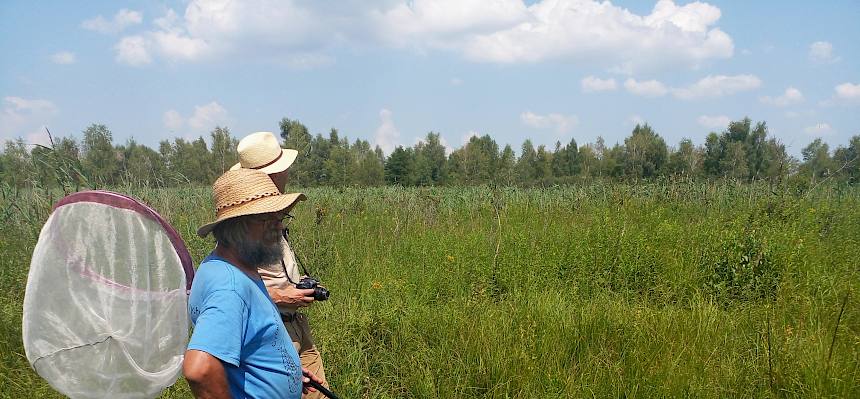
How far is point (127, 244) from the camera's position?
179 cm

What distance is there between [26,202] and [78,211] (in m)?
4.87

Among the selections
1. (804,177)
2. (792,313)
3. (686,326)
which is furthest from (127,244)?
(804,177)

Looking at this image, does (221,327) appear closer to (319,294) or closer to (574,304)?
(319,294)

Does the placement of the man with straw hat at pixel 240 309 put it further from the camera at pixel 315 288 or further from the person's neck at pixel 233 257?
the camera at pixel 315 288

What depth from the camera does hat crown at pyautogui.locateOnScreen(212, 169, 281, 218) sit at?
1851mm

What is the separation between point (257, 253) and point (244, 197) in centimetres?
21

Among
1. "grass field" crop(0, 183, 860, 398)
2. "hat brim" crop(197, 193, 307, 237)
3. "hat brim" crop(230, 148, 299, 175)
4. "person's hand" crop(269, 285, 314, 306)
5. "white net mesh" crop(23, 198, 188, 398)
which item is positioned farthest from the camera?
"grass field" crop(0, 183, 860, 398)

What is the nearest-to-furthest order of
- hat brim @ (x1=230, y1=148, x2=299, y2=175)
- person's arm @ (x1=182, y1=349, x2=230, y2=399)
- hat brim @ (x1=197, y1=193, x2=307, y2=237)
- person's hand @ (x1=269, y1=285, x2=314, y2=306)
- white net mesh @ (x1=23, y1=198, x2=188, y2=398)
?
person's arm @ (x1=182, y1=349, x2=230, y2=399) → white net mesh @ (x1=23, y1=198, x2=188, y2=398) → hat brim @ (x1=197, y1=193, x2=307, y2=237) → person's hand @ (x1=269, y1=285, x2=314, y2=306) → hat brim @ (x1=230, y1=148, x2=299, y2=175)

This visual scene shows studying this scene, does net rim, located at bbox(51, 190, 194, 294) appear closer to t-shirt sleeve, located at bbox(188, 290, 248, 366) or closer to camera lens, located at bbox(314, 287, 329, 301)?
t-shirt sleeve, located at bbox(188, 290, 248, 366)

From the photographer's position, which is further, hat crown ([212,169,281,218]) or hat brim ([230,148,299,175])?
hat brim ([230,148,299,175])

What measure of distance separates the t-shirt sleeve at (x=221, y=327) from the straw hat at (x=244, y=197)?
0.32 metres

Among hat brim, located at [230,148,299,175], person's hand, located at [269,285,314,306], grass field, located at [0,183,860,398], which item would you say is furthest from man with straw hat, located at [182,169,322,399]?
grass field, located at [0,183,860,398]

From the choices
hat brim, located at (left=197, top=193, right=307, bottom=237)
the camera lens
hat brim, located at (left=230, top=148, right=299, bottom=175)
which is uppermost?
hat brim, located at (left=230, top=148, right=299, bottom=175)

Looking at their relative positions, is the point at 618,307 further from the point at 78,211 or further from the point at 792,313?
the point at 78,211
